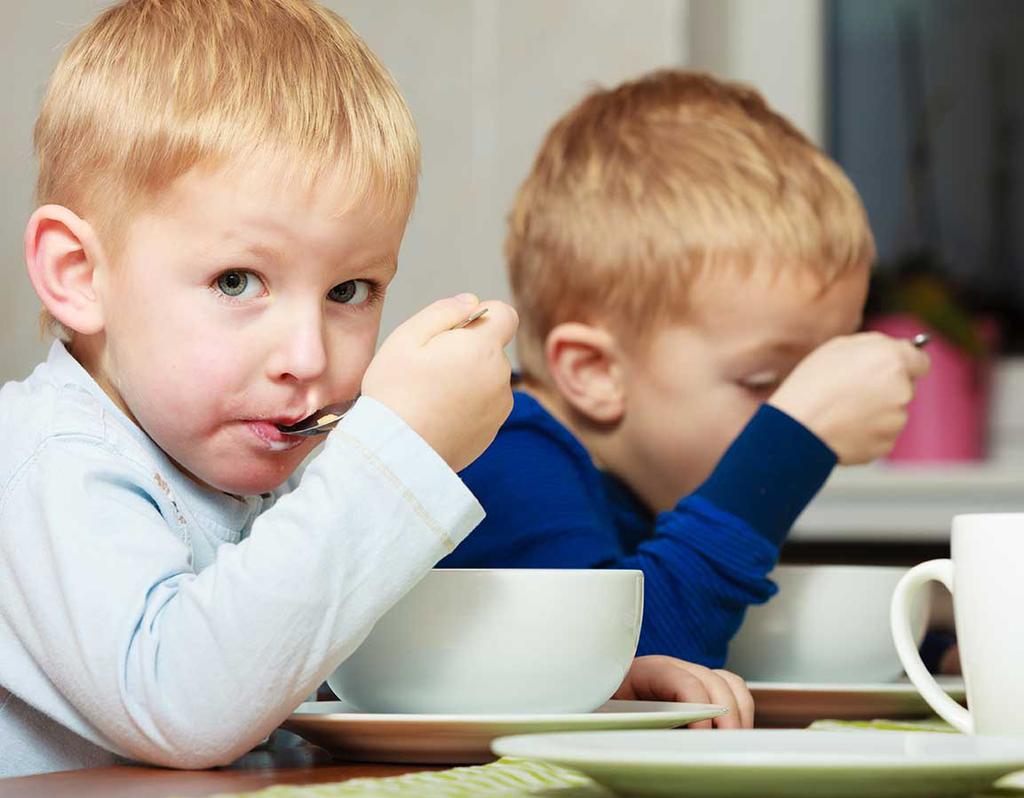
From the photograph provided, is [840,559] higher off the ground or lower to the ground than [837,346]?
lower

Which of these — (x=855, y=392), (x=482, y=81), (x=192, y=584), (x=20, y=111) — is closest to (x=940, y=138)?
(x=482, y=81)

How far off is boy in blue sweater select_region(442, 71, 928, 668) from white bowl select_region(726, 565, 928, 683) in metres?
0.20

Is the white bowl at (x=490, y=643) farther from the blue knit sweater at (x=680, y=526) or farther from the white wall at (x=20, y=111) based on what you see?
the white wall at (x=20, y=111)

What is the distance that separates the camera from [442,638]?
630 mm

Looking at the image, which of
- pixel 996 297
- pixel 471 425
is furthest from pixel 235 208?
pixel 996 297

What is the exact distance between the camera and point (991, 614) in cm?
56

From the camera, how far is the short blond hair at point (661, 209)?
4.22ft

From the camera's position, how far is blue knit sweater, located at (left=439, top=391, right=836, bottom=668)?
93cm

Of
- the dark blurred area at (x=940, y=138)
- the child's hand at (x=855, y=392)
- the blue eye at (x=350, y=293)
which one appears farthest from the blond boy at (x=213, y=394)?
the dark blurred area at (x=940, y=138)

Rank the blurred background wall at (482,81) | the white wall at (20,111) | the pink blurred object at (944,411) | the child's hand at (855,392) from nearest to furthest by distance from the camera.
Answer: the child's hand at (855,392), the white wall at (20,111), the blurred background wall at (482,81), the pink blurred object at (944,411)

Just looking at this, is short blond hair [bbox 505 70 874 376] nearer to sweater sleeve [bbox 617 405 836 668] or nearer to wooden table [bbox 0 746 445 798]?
sweater sleeve [bbox 617 405 836 668]

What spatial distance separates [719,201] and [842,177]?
0.43 ft

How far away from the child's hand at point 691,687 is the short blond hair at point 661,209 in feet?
1.78

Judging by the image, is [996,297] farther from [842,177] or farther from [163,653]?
[163,653]
